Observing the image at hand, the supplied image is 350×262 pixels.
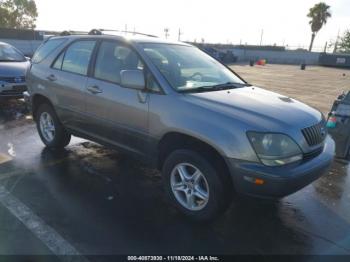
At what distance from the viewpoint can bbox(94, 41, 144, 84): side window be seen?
4.06 m

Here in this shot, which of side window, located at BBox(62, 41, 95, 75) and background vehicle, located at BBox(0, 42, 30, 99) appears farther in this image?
background vehicle, located at BBox(0, 42, 30, 99)

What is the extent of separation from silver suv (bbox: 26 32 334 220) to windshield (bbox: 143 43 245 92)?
16 millimetres

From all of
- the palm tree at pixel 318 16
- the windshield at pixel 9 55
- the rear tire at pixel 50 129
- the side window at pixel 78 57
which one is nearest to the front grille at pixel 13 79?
the windshield at pixel 9 55

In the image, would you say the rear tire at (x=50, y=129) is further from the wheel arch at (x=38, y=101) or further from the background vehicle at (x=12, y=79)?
the background vehicle at (x=12, y=79)

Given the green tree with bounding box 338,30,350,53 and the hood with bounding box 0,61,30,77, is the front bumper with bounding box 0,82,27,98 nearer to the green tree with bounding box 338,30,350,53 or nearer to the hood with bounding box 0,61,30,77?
the hood with bounding box 0,61,30,77

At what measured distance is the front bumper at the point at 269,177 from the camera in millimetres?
2980

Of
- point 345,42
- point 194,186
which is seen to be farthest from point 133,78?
point 345,42

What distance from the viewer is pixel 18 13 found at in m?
59.5

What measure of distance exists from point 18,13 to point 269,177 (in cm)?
6644

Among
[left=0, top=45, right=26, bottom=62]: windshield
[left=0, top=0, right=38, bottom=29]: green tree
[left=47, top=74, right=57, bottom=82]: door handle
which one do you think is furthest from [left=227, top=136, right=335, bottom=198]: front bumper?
[left=0, top=0, right=38, bottom=29]: green tree

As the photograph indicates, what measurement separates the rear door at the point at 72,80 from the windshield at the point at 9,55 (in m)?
4.76

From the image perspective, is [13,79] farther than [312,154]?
Yes

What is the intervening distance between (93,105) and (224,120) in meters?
1.95

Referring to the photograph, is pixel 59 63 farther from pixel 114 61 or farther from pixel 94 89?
pixel 114 61
